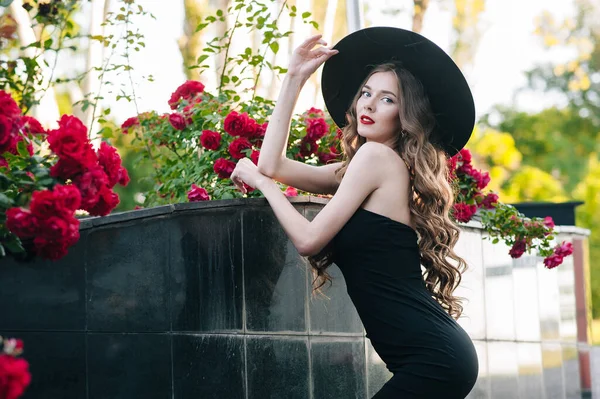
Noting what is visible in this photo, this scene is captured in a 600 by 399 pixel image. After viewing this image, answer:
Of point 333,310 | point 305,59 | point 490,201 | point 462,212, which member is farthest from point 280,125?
point 490,201

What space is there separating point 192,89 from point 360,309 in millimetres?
3013

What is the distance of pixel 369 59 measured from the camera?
4.06 m

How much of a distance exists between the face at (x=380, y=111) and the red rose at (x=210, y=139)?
1.55m

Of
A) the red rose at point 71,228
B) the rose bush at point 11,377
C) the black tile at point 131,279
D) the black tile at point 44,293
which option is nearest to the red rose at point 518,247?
the black tile at point 131,279

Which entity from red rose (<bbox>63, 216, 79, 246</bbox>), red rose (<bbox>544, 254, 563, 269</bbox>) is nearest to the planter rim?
red rose (<bbox>63, 216, 79, 246</bbox>)

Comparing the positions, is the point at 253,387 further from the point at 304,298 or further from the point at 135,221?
the point at 135,221

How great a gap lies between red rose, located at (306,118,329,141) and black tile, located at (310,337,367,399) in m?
1.30

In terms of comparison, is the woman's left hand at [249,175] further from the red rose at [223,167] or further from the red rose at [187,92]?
the red rose at [187,92]

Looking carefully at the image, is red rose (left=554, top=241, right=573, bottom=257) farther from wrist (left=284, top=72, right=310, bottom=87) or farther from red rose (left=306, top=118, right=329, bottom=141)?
wrist (left=284, top=72, right=310, bottom=87)

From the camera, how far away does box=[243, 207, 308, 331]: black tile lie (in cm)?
448

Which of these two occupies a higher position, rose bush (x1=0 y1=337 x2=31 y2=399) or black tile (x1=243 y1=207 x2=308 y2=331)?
black tile (x1=243 y1=207 x2=308 y2=331)

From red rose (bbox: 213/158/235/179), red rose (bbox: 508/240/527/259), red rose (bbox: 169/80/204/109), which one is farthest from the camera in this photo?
red rose (bbox: 508/240/527/259)

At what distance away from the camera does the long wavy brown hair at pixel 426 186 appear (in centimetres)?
366

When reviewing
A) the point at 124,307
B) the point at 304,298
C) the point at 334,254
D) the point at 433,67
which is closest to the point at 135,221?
the point at 124,307
